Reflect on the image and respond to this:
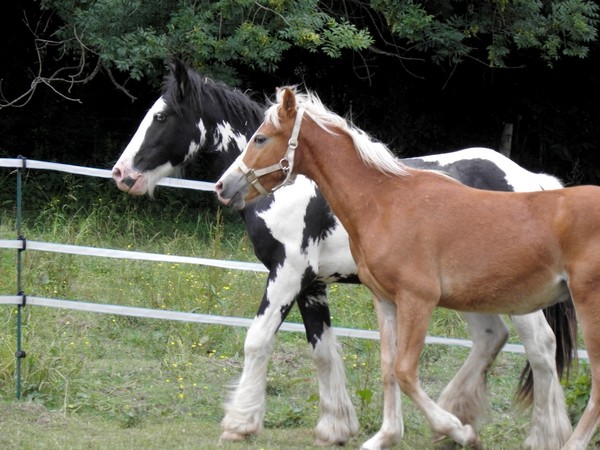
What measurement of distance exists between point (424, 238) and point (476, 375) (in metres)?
1.27

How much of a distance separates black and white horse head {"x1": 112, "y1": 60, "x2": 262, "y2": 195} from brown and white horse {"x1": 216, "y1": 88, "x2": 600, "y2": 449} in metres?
1.08

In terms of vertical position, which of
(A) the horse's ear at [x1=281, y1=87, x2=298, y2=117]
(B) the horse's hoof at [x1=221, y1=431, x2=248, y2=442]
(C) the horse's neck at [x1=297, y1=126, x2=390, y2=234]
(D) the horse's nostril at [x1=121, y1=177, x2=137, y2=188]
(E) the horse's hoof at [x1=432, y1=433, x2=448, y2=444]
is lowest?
(B) the horse's hoof at [x1=221, y1=431, x2=248, y2=442]

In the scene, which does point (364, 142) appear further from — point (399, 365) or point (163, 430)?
point (163, 430)

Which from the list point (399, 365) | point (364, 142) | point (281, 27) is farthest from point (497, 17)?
point (399, 365)

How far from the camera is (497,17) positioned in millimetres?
10859

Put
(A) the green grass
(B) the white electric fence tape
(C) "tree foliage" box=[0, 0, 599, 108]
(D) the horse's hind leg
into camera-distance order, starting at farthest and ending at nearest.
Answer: (C) "tree foliage" box=[0, 0, 599, 108] → (B) the white electric fence tape → (A) the green grass → (D) the horse's hind leg

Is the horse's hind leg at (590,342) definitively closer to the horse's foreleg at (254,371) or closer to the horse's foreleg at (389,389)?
the horse's foreleg at (389,389)

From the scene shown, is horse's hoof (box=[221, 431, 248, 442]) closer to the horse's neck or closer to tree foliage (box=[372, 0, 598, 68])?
the horse's neck

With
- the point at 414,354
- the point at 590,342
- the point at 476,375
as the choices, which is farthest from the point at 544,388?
the point at 414,354

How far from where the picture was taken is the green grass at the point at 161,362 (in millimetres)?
5695

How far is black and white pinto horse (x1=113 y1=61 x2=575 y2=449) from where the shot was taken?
5395 millimetres

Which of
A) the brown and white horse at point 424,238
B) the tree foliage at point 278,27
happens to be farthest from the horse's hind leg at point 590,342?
the tree foliage at point 278,27

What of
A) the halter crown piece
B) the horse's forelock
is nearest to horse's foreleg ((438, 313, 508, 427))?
the horse's forelock

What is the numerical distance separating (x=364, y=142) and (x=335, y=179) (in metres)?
0.25
